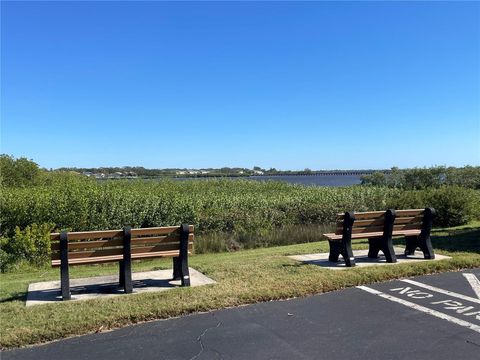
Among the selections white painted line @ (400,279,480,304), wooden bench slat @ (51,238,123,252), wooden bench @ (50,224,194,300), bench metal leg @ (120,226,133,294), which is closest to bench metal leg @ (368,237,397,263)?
white painted line @ (400,279,480,304)

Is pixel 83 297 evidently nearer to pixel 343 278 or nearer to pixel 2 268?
pixel 343 278

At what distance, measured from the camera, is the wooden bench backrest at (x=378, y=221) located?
8.93 metres

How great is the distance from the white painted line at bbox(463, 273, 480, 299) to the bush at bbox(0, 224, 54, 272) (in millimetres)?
9673

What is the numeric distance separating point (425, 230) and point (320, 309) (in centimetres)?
Result: 419

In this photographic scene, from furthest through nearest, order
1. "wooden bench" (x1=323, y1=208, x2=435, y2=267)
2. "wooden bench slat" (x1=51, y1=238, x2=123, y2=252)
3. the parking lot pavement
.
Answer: "wooden bench" (x1=323, y1=208, x2=435, y2=267), "wooden bench slat" (x1=51, y1=238, x2=123, y2=252), the parking lot pavement

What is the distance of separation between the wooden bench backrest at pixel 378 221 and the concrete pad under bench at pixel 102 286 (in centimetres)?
300

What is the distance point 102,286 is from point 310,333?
337 cm

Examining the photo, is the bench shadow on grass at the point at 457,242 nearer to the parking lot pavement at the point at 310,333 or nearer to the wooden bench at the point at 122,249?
the parking lot pavement at the point at 310,333

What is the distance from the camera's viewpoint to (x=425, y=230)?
940 cm

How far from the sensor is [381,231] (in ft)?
30.0

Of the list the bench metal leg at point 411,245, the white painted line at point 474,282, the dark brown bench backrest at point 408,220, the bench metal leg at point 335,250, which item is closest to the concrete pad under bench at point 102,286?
the bench metal leg at point 335,250

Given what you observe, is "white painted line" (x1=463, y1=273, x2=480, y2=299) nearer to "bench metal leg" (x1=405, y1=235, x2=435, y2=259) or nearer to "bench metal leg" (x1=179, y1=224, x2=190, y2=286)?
"bench metal leg" (x1=405, y1=235, x2=435, y2=259)

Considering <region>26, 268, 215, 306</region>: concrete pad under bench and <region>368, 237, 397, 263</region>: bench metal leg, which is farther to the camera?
<region>368, 237, 397, 263</region>: bench metal leg

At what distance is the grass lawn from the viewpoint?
5.35 m
